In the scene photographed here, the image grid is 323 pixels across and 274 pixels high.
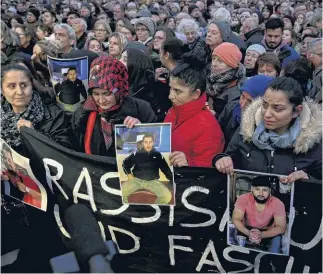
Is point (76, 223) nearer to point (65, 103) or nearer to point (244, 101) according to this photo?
point (244, 101)

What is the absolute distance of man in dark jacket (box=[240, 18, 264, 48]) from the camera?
7.91 meters

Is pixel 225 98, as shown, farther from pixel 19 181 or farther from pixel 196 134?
pixel 19 181

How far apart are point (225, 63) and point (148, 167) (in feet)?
5.22

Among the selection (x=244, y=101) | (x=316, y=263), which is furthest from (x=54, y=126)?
(x=316, y=263)

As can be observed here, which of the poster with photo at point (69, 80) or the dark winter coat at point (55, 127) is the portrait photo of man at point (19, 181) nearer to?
the dark winter coat at point (55, 127)

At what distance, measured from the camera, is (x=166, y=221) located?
10.5 feet

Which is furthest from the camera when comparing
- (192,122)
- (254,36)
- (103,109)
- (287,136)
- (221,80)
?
(254,36)

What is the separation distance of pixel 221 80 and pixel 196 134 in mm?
1134

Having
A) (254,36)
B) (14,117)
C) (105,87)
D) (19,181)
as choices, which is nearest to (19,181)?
(19,181)

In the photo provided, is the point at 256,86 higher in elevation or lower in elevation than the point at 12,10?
lower

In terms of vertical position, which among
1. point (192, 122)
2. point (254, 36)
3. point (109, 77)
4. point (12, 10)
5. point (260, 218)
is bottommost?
point (260, 218)

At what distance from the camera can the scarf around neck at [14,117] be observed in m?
3.45

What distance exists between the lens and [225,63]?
4320 mm

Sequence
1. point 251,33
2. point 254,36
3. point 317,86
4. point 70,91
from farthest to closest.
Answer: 1. point 251,33
2. point 254,36
3. point 317,86
4. point 70,91
